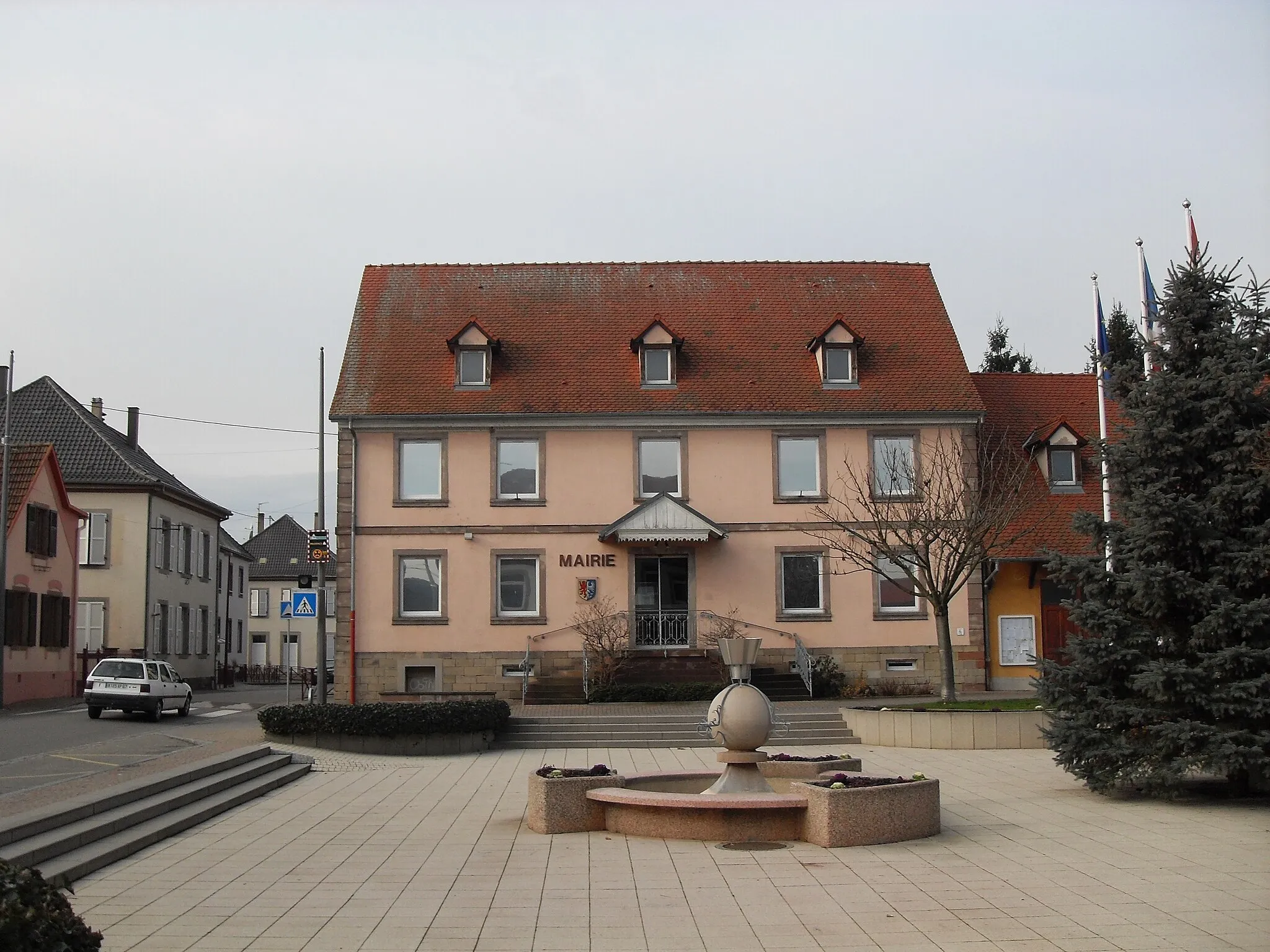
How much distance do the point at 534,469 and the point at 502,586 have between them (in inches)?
114

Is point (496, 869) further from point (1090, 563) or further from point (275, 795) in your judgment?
point (1090, 563)

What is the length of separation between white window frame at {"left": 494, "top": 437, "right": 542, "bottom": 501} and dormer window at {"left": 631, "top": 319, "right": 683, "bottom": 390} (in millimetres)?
3026

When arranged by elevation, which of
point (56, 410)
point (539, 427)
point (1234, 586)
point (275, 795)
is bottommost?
point (275, 795)

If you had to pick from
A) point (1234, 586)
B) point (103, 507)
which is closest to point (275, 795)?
point (1234, 586)

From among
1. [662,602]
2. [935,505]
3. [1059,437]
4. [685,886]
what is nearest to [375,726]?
[662,602]

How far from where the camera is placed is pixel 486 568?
3177 cm

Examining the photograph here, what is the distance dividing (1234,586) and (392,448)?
21.0 meters

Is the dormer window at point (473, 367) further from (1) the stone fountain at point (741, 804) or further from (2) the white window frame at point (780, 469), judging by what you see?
(1) the stone fountain at point (741, 804)

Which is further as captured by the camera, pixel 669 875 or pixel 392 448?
pixel 392 448

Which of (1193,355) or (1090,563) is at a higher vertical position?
(1193,355)

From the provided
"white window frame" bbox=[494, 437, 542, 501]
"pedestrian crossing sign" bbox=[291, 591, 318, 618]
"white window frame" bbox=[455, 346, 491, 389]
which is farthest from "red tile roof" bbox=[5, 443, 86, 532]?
"white window frame" bbox=[494, 437, 542, 501]

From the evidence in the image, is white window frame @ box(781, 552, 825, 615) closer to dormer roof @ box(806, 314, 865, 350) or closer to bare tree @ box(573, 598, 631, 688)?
bare tree @ box(573, 598, 631, 688)

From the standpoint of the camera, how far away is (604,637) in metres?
30.5

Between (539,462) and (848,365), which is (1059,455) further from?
(539,462)
